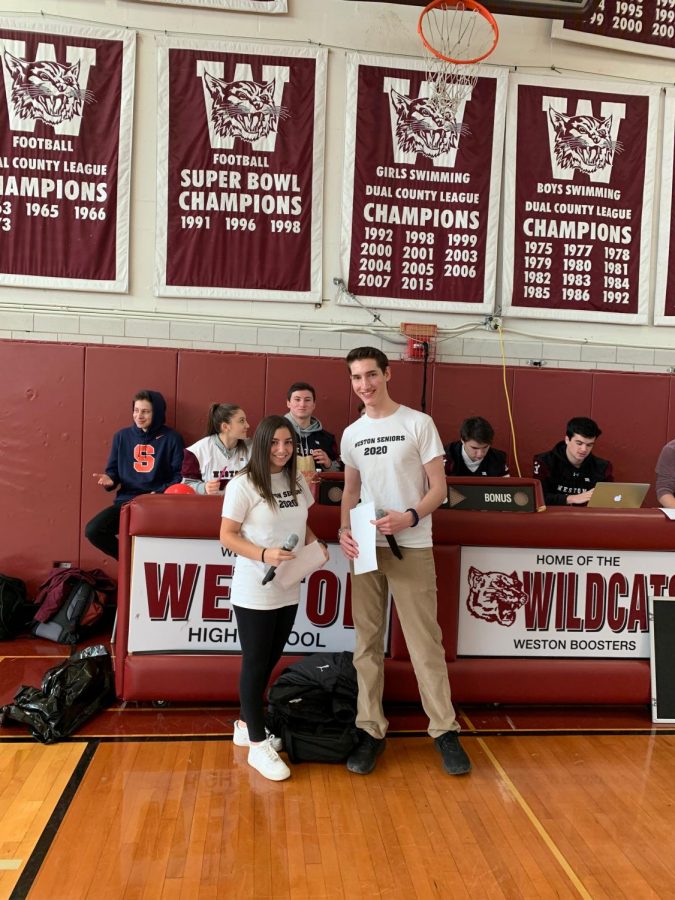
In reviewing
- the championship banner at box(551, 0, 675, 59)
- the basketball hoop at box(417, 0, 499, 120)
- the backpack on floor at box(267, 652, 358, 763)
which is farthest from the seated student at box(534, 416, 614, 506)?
the championship banner at box(551, 0, 675, 59)

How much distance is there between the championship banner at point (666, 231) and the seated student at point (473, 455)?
2510mm

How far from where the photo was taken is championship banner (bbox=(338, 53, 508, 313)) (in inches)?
246

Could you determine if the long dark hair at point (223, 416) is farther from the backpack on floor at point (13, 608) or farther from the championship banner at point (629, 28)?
the championship banner at point (629, 28)

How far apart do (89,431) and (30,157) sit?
2.50 metres

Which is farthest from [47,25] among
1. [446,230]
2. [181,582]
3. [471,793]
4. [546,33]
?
[471,793]

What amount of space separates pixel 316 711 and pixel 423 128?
5.25 meters

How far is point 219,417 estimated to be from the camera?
17.5 ft

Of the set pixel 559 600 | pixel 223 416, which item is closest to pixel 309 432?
pixel 223 416

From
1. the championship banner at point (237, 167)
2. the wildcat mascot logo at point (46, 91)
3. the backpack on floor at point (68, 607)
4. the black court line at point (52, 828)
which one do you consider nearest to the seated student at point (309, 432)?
the championship banner at point (237, 167)

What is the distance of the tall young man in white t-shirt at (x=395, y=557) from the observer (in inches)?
132

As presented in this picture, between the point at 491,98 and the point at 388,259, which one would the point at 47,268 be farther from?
the point at 491,98

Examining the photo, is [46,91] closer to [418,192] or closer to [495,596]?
[418,192]

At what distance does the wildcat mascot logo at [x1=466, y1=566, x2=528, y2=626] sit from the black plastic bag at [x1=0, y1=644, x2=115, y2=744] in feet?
7.33

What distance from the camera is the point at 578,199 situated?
6.52 metres
